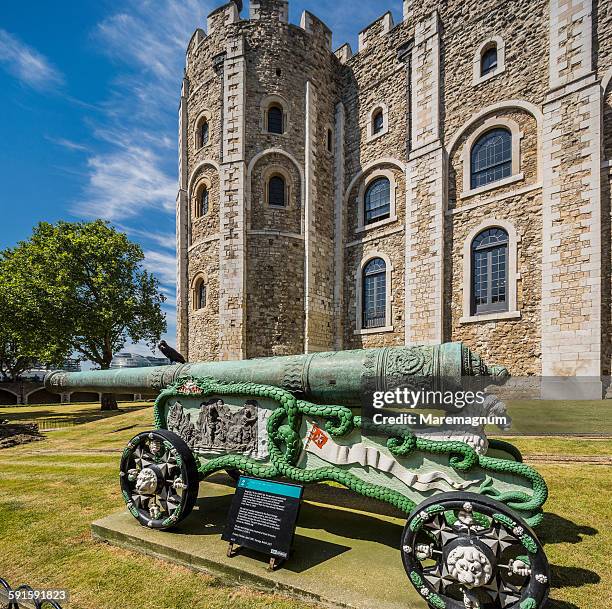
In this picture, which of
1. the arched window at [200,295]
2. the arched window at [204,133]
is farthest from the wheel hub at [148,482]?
the arched window at [204,133]

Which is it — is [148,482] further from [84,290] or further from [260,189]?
[84,290]

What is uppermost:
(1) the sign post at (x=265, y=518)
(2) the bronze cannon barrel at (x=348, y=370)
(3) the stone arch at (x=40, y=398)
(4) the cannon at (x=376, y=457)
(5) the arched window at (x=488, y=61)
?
(5) the arched window at (x=488, y=61)

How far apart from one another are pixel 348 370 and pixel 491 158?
517 inches

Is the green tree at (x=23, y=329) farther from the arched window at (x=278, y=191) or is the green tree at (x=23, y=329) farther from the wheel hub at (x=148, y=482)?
the wheel hub at (x=148, y=482)

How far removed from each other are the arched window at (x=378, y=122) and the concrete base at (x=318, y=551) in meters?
16.1

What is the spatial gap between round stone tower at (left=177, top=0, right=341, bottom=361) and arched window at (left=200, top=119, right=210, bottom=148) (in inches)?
1.8

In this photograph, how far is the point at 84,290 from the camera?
18844 millimetres

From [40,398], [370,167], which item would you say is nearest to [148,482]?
[370,167]

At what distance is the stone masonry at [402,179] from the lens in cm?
1152

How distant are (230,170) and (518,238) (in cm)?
1102

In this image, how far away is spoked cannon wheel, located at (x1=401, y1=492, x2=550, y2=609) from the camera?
2227 millimetres

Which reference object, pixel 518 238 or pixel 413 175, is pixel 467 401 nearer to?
pixel 518 238

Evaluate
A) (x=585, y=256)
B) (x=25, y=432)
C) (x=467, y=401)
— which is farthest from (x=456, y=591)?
(x=25, y=432)

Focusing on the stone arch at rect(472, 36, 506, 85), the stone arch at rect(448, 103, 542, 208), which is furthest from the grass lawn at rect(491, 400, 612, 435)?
the stone arch at rect(472, 36, 506, 85)
